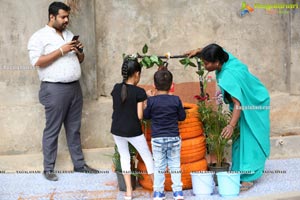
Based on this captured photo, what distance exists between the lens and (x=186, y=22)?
6707mm

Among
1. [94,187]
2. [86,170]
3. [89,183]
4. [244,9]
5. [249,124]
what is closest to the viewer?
[249,124]

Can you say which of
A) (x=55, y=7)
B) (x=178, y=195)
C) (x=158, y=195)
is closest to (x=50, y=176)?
(x=158, y=195)

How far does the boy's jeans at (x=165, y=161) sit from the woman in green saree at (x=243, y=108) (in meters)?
0.56

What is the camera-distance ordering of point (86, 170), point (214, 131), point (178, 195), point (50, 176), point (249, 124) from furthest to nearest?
point (86, 170), point (50, 176), point (214, 131), point (249, 124), point (178, 195)

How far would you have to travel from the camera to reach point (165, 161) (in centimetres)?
516

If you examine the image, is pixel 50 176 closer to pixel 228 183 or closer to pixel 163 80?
pixel 163 80


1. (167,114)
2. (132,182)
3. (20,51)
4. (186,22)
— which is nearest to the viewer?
(167,114)

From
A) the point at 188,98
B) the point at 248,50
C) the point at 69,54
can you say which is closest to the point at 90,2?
the point at 69,54

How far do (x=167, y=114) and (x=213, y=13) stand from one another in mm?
2265

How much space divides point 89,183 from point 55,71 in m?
1.30

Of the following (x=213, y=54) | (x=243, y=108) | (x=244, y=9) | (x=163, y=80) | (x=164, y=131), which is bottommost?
(x=164, y=131)

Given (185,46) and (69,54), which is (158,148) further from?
(185,46)

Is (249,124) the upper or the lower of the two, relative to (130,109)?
lower

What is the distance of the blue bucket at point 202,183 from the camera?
17.3 feet
